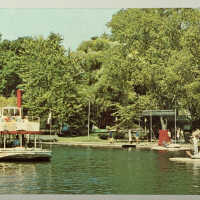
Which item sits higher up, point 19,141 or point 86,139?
point 86,139

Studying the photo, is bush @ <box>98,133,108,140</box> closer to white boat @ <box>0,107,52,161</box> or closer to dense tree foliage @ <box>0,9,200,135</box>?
dense tree foliage @ <box>0,9,200,135</box>

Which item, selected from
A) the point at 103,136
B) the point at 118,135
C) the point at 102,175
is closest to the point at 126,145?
the point at 118,135

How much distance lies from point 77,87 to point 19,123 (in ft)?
32.4

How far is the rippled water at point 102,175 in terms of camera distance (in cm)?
1766

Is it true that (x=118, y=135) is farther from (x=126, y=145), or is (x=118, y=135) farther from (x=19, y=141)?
(x=19, y=141)

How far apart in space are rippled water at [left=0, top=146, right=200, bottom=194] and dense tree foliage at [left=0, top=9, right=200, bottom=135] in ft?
11.7

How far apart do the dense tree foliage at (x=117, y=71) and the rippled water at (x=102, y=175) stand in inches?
140

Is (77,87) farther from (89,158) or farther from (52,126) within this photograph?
(89,158)

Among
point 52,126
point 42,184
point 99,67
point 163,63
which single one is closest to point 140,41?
point 163,63

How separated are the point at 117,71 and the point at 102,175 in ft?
50.1

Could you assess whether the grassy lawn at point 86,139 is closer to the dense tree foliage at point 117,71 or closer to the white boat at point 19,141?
the dense tree foliage at point 117,71

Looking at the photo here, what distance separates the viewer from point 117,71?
36.0 meters

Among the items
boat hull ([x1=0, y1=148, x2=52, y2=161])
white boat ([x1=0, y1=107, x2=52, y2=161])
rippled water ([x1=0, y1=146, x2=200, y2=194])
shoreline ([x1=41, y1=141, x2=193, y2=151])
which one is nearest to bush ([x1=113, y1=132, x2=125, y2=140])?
shoreline ([x1=41, y1=141, x2=193, y2=151])

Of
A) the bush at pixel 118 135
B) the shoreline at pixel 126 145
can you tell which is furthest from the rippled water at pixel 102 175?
the bush at pixel 118 135
